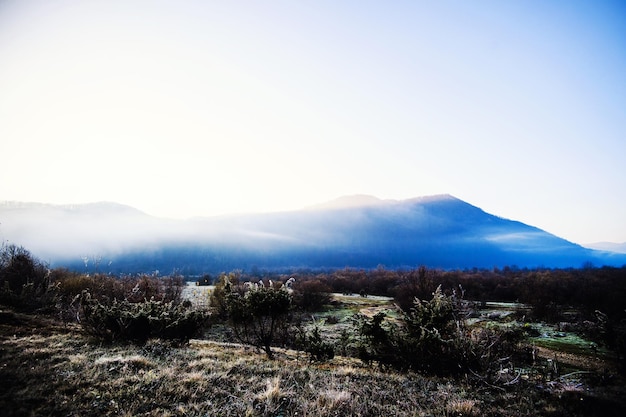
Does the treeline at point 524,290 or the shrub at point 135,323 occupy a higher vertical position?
the shrub at point 135,323

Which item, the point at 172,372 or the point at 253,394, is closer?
the point at 253,394

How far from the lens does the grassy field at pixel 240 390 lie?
20.5 feet

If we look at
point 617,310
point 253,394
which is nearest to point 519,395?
point 253,394

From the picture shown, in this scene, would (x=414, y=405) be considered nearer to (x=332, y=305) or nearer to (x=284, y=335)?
(x=284, y=335)

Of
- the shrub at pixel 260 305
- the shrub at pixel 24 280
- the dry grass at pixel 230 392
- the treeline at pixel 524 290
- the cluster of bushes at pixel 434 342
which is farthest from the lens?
the treeline at pixel 524 290

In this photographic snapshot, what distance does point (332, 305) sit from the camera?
5012 centimetres

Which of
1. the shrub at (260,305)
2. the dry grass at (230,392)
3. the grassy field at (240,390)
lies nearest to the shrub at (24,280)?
the grassy field at (240,390)

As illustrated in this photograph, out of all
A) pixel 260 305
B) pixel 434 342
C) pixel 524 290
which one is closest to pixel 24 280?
pixel 260 305

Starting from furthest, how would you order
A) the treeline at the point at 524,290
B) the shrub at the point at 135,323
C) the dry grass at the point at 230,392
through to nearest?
1. the treeline at the point at 524,290
2. the shrub at the point at 135,323
3. the dry grass at the point at 230,392

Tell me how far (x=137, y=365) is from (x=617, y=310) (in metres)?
49.3

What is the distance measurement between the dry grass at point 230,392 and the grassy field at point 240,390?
0.07ft

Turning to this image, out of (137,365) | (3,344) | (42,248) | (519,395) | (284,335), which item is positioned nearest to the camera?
(519,395)

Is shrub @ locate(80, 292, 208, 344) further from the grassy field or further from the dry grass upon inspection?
the dry grass

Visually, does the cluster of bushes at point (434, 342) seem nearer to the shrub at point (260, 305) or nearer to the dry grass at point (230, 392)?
the dry grass at point (230, 392)
